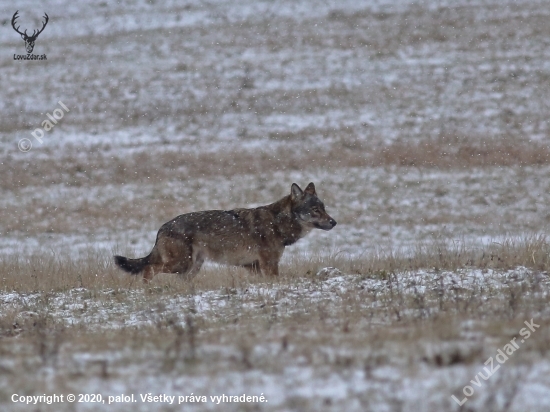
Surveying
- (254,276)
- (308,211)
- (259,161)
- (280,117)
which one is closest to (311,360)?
(254,276)

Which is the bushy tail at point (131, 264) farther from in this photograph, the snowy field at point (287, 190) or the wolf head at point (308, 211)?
the wolf head at point (308, 211)

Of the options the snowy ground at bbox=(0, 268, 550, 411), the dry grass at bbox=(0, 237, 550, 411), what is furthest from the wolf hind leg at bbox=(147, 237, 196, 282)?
the snowy ground at bbox=(0, 268, 550, 411)

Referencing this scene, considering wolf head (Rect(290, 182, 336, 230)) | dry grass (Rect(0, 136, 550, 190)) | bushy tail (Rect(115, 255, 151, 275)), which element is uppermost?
dry grass (Rect(0, 136, 550, 190))

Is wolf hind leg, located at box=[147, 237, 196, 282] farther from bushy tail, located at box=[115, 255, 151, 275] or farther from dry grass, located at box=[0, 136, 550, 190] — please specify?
dry grass, located at box=[0, 136, 550, 190]

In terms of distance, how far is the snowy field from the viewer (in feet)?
15.8

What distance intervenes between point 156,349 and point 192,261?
16.4 ft

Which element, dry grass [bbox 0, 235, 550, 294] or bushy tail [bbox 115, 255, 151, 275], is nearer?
dry grass [bbox 0, 235, 550, 294]

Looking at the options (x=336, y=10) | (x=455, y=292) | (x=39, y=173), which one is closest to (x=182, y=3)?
(x=336, y=10)

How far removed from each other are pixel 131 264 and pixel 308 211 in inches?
108

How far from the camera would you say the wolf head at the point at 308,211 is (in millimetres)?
10750

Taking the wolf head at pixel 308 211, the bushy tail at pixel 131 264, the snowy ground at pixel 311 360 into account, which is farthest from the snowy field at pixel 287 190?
the wolf head at pixel 308 211

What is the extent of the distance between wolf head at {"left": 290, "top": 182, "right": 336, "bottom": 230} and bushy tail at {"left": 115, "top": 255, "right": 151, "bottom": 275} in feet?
7.79

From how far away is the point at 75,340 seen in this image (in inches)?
233

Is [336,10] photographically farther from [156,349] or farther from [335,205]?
[156,349]
